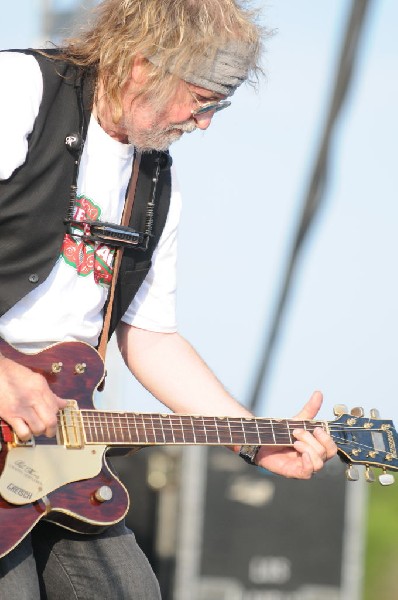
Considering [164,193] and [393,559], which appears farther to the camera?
[393,559]

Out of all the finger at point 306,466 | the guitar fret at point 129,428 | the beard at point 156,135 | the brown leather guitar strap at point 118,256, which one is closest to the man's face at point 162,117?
the beard at point 156,135

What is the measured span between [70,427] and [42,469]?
0.17 meters

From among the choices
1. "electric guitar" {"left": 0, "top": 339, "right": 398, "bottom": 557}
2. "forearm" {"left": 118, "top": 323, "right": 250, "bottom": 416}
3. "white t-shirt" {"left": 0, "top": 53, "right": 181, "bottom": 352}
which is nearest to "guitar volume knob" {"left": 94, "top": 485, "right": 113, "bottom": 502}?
"electric guitar" {"left": 0, "top": 339, "right": 398, "bottom": 557}

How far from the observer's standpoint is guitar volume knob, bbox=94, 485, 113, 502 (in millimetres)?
3393

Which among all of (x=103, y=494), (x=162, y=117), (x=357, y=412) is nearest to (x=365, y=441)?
(x=357, y=412)

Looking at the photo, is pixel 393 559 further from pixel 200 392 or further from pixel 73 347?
pixel 73 347

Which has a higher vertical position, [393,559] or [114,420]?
[114,420]

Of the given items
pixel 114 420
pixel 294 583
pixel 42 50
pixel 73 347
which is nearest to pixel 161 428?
pixel 114 420

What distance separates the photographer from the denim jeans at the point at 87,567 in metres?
3.41

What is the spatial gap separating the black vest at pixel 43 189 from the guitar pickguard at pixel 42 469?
0.40m

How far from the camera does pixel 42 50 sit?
3.61m

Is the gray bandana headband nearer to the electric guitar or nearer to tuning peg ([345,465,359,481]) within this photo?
the electric guitar

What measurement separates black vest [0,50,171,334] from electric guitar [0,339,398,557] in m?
0.22

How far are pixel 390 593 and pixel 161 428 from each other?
16.4 feet
